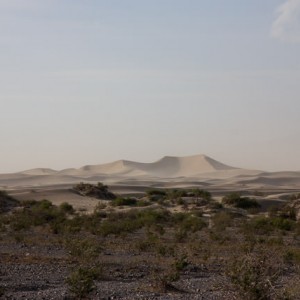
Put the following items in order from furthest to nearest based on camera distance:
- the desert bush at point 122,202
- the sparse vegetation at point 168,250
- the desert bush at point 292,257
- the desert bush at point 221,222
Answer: the desert bush at point 122,202, the desert bush at point 221,222, the desert bush at point 292,257, the sparse vegetation at point 168,250

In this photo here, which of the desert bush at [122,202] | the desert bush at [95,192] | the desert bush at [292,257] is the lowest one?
the desert bush at [292,257]

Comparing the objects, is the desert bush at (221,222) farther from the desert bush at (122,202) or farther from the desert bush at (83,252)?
the desert bush at (122,202)

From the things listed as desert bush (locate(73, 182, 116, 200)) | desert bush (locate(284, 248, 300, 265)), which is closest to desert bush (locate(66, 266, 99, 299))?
desert bush (locate(284, 248, 300, 265))

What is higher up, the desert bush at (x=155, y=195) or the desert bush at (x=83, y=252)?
the desert bush at (x=155, y=195)

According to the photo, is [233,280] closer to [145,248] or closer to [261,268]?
[261,268]

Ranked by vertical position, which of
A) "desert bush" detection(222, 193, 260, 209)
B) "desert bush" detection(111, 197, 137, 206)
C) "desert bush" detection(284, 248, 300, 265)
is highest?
"desert bush" detection(111, 197, 137, 206)

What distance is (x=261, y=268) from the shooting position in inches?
488

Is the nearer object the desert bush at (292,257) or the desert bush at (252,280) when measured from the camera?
the desert bush at (252,280)

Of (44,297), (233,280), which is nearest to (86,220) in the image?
(44,297)

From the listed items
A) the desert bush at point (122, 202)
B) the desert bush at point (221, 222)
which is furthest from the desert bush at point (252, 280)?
the desert bush at point (122, 202)

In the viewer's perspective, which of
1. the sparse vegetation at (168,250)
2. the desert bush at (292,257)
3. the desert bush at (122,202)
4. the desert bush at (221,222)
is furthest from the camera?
the desert bush at (122,202)

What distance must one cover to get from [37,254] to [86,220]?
52.6 feet

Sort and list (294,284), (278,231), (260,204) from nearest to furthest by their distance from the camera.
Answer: (294,284), (278,231), (260,204)

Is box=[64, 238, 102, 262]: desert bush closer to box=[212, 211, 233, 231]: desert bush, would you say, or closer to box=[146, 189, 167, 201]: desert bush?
box=[212, 211, 233, 231]: desert bush
